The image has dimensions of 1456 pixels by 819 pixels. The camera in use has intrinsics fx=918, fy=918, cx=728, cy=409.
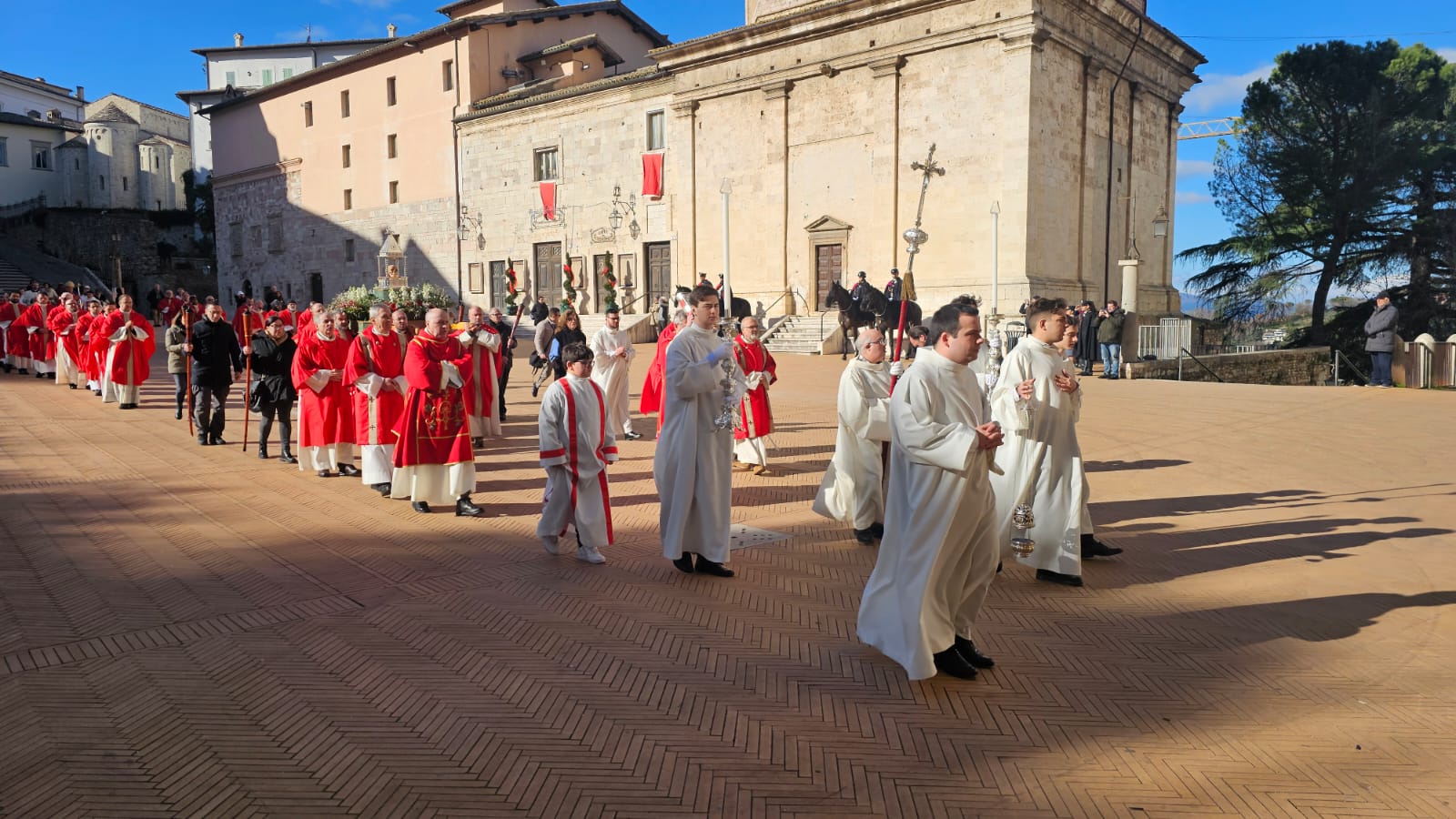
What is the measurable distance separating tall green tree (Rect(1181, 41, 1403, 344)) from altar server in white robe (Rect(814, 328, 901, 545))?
98.9ft

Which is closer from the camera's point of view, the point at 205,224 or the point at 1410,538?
the point at 1410,538

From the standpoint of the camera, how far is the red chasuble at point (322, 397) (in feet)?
32.1

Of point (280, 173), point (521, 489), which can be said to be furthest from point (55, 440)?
point (280, 173)

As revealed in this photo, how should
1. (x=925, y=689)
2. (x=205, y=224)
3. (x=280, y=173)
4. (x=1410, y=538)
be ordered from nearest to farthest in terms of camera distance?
1. (x=925, y=689)
2. (x=1410, y=538)
3. (x=280, y=173)
4. (x=205, y=224)

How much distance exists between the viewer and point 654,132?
1308 inches

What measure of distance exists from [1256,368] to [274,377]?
24.3m

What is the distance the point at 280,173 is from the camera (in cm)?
4769

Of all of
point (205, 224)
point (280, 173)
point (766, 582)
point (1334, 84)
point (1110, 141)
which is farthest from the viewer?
point (205, 224)

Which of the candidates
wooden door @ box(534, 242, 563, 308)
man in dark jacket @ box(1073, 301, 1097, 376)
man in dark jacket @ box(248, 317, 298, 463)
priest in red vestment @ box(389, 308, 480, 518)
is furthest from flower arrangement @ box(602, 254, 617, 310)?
priest in red vestment @ box(389, 308, 480, 518)

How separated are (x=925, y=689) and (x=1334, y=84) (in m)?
35.1

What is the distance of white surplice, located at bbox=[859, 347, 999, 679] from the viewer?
444cm

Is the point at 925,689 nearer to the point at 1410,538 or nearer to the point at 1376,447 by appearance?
the point at 1410,538

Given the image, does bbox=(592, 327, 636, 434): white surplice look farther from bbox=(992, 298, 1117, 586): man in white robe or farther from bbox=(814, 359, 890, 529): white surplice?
bbox=(992, 298, 1117, 586): man in white robe

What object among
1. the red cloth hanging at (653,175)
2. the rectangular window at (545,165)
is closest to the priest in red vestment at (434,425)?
the red cloth hanging at (653,175)
